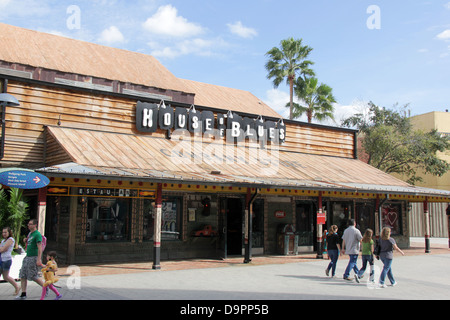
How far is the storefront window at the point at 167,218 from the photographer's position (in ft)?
49.4

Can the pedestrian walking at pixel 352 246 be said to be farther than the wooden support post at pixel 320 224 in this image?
No

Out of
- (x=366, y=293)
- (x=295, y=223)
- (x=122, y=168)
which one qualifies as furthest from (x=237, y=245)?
(x=366, y=293)

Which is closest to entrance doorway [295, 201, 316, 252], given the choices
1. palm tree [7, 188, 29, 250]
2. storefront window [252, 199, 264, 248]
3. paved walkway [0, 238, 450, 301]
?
storefront window [252, 199, 264, 248]

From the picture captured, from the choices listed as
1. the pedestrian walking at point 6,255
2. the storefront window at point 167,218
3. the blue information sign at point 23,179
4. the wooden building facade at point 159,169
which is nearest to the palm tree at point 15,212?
the wooden building facade at point 159,169

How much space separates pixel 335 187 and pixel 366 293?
625cm

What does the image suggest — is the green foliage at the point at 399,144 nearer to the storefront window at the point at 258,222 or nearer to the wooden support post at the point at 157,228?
the storefront window at the point at 258,222

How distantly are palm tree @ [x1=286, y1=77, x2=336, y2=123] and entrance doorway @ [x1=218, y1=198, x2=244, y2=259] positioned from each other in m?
16.9

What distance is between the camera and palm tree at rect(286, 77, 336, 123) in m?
31.5

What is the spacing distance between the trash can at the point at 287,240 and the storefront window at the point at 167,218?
443cm

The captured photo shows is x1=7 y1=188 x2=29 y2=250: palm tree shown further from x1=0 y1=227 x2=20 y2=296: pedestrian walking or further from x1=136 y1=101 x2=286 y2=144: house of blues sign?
x1=136 y1=101 x2=286 y2=144: house of blues sign

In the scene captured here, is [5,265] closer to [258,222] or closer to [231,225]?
[231,225]

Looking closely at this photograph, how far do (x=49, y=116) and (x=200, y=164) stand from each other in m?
5.40

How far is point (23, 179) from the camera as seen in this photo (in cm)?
1005
